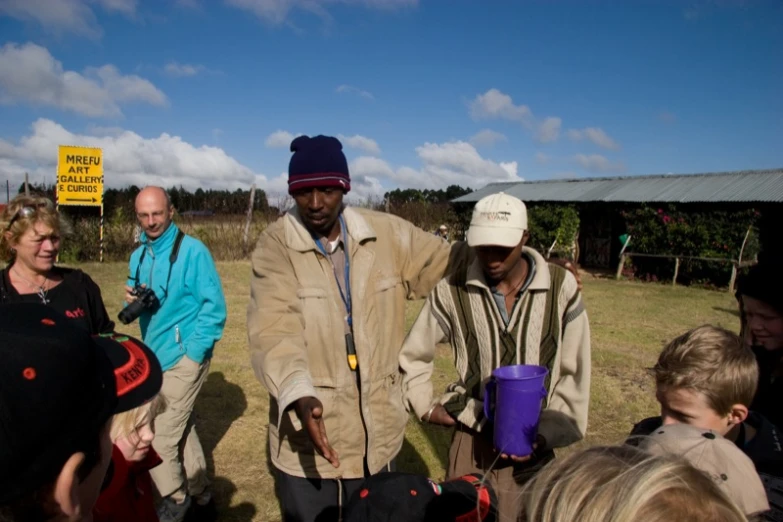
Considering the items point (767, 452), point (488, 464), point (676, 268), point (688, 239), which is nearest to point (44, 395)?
point (488, 464)

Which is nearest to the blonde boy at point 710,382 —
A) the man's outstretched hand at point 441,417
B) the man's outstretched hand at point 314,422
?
the man's outstretched hand at point 441,417

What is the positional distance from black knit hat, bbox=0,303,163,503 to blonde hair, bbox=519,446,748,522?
0.87 m

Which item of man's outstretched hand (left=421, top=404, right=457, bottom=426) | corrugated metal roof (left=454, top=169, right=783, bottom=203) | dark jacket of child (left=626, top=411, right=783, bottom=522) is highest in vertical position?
corrugated metal roof (left=454, top=169, right=783, bottom=203)

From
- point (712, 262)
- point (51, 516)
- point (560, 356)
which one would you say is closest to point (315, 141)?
point (560, 356)

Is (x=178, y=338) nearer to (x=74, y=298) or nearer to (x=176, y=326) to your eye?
(x=176, y=326)

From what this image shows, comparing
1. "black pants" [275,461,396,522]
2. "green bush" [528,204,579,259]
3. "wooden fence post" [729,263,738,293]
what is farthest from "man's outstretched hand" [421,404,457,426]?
"green bush" [528,204,579,259]

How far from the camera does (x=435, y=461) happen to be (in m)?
4.48

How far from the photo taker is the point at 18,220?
311cm

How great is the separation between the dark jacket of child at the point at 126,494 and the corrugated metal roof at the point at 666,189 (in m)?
17.9

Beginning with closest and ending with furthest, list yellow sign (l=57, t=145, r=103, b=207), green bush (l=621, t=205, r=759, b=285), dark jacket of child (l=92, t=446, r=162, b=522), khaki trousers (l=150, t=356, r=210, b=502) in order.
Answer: dark jacket of child (l=92, t=446, r=162, b=522) → khaki trousers (l=150, t=356, r=210, b=502) → green bush (l=621, t=205, r=759, b=285) → yellow sign (l=57, t=145, r=103, b=207)

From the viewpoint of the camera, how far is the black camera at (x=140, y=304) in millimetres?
3447

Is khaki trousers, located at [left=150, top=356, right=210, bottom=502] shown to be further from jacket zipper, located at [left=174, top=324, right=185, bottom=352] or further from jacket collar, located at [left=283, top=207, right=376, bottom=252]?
jacket collar, located at [left=283, top=207, right=376, bottom=252]

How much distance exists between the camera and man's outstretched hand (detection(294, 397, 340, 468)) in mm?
1972

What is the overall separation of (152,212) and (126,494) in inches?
81.2
